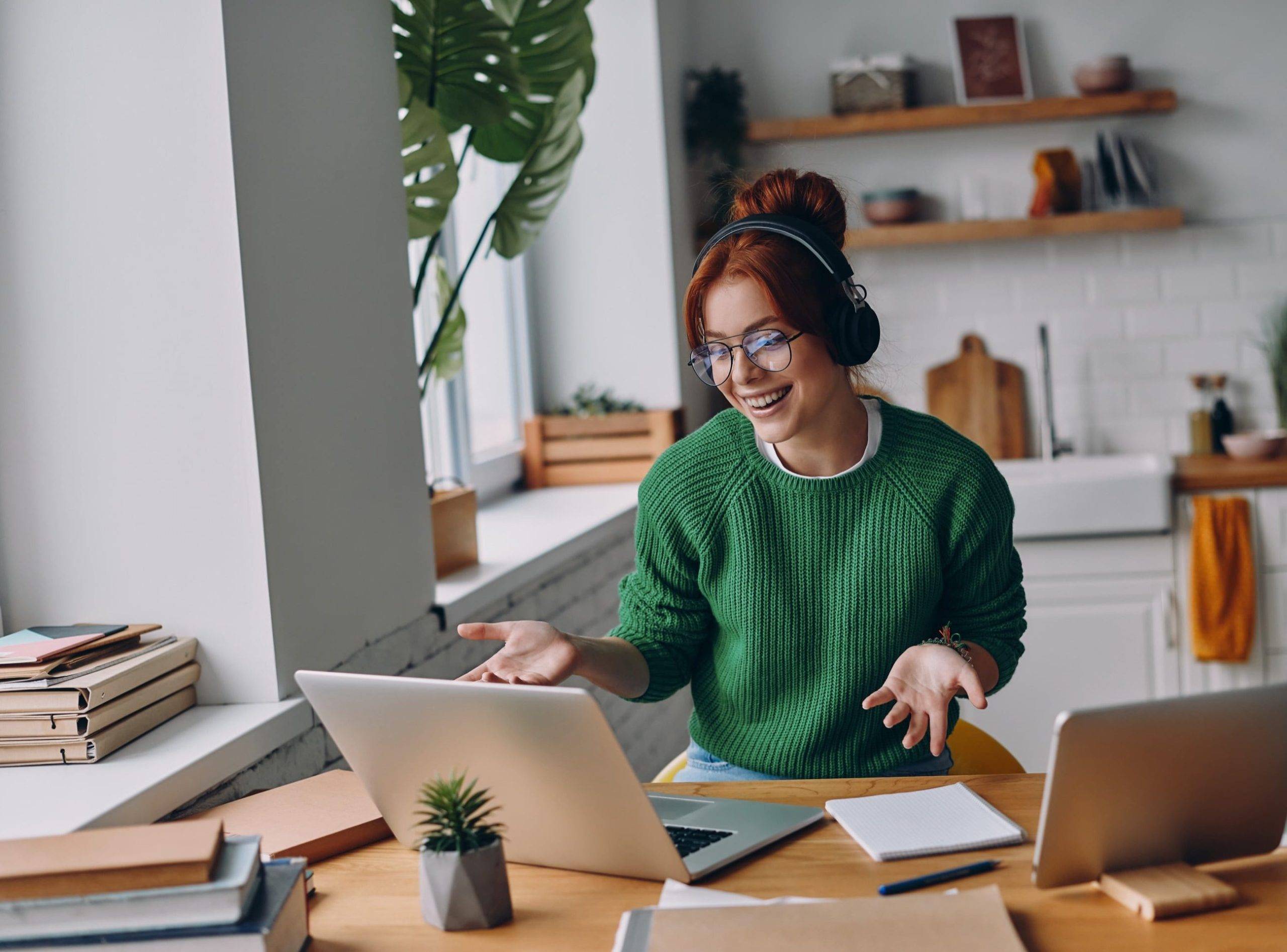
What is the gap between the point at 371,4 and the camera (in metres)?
1.93

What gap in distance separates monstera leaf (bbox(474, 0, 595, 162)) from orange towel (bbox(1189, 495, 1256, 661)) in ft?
6.54

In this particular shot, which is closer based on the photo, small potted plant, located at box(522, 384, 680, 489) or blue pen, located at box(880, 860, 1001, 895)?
blue pen, located at box(880, 860, 1001, 895)

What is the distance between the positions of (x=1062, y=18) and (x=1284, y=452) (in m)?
1.46

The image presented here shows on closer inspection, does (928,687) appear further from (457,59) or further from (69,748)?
(457,59)

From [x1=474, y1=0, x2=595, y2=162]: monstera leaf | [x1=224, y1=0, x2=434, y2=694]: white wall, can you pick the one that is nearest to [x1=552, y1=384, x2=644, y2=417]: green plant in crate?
[x1=474, y1=0, x2=595, y2=162]: monstera leaf

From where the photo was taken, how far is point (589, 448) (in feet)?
11.9

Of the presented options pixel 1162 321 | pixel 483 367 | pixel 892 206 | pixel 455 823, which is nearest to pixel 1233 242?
pixel 1162 321

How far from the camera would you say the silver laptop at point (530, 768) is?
112 centimetres

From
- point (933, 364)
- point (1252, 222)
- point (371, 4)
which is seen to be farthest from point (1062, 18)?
point (371, 4)

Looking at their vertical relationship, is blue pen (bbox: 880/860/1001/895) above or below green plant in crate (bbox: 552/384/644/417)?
below

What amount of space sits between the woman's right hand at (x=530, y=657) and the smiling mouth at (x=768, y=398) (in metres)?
0.39

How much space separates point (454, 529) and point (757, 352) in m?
0.96

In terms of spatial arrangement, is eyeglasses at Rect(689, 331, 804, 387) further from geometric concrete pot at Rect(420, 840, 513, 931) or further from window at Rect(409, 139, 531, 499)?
window at Rect(409, 139, 531, 499)

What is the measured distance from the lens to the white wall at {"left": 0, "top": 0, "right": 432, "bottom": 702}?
1539mm
